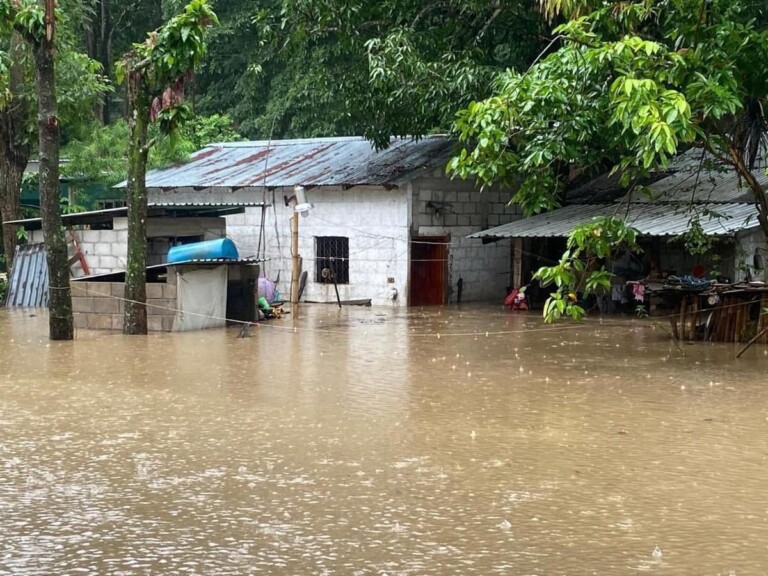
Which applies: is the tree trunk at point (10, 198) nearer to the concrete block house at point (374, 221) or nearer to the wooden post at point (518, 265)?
the concrete block house at point (374, 221)

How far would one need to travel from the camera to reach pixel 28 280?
82.3 feet

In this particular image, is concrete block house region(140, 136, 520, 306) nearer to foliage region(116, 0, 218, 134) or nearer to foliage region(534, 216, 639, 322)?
foliage region(116, 0, 218, 134)

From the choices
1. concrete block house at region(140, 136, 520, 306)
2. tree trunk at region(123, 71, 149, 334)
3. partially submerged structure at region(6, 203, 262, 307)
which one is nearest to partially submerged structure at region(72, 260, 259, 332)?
tree trunk at region(123, 71, 149, 334)

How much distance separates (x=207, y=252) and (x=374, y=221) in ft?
18.9

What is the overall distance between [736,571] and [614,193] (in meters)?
19.5

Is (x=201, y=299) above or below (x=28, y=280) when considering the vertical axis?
below

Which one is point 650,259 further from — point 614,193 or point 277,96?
point 277,96

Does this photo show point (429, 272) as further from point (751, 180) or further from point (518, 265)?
point (751, 180)

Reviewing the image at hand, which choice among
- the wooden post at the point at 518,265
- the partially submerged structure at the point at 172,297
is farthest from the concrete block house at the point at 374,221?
the partially submerged structure at the point at 172,297

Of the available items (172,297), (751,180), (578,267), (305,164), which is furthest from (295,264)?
(751,180)

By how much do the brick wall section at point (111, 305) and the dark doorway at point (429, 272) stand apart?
7.54m

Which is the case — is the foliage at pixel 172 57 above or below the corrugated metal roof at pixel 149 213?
above

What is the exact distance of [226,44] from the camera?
123 feet

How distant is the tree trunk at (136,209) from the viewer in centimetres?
1834
